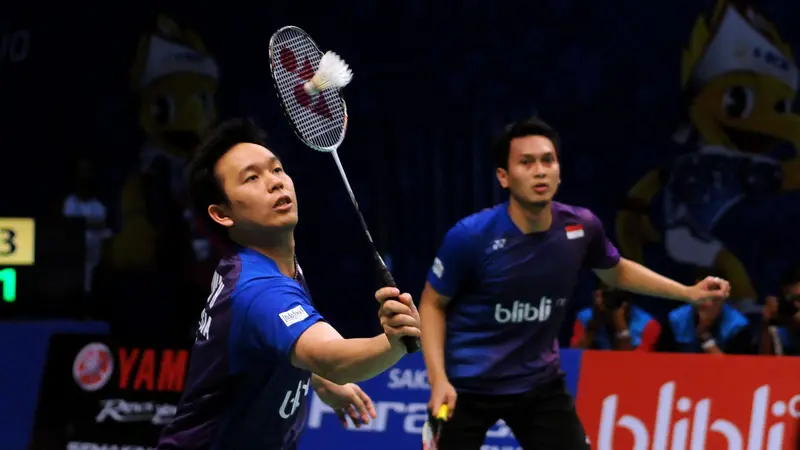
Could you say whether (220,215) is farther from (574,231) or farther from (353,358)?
(574,231)

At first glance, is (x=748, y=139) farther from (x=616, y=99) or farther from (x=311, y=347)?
(x=311, y=347)

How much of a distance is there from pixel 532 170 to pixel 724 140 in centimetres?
421

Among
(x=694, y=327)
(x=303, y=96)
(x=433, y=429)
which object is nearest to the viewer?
(x=303, y=96)

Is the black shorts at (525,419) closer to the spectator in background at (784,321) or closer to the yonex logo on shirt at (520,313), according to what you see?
the yonex logo on shirt at (520,313)

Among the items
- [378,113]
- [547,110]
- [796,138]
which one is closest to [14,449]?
[378,113]

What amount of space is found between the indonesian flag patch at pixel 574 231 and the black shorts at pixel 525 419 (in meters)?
0.61

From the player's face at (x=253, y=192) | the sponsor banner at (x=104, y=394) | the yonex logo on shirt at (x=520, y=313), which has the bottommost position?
the sponsor banner at (x=104, y=394)

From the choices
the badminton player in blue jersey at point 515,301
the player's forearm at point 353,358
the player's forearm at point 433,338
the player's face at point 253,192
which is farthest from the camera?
the badminton player in blue jersey at point 515,301

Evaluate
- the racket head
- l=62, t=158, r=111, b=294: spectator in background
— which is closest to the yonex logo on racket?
the racket head

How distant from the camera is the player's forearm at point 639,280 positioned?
4.93 m

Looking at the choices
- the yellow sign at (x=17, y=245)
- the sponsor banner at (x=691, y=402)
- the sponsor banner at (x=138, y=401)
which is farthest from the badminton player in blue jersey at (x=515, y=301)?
the yellow sign at (x=17, y=245)

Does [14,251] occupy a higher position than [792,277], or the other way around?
[792,277]

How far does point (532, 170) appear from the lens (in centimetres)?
488

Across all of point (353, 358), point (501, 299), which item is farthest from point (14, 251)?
point (353, 358)
